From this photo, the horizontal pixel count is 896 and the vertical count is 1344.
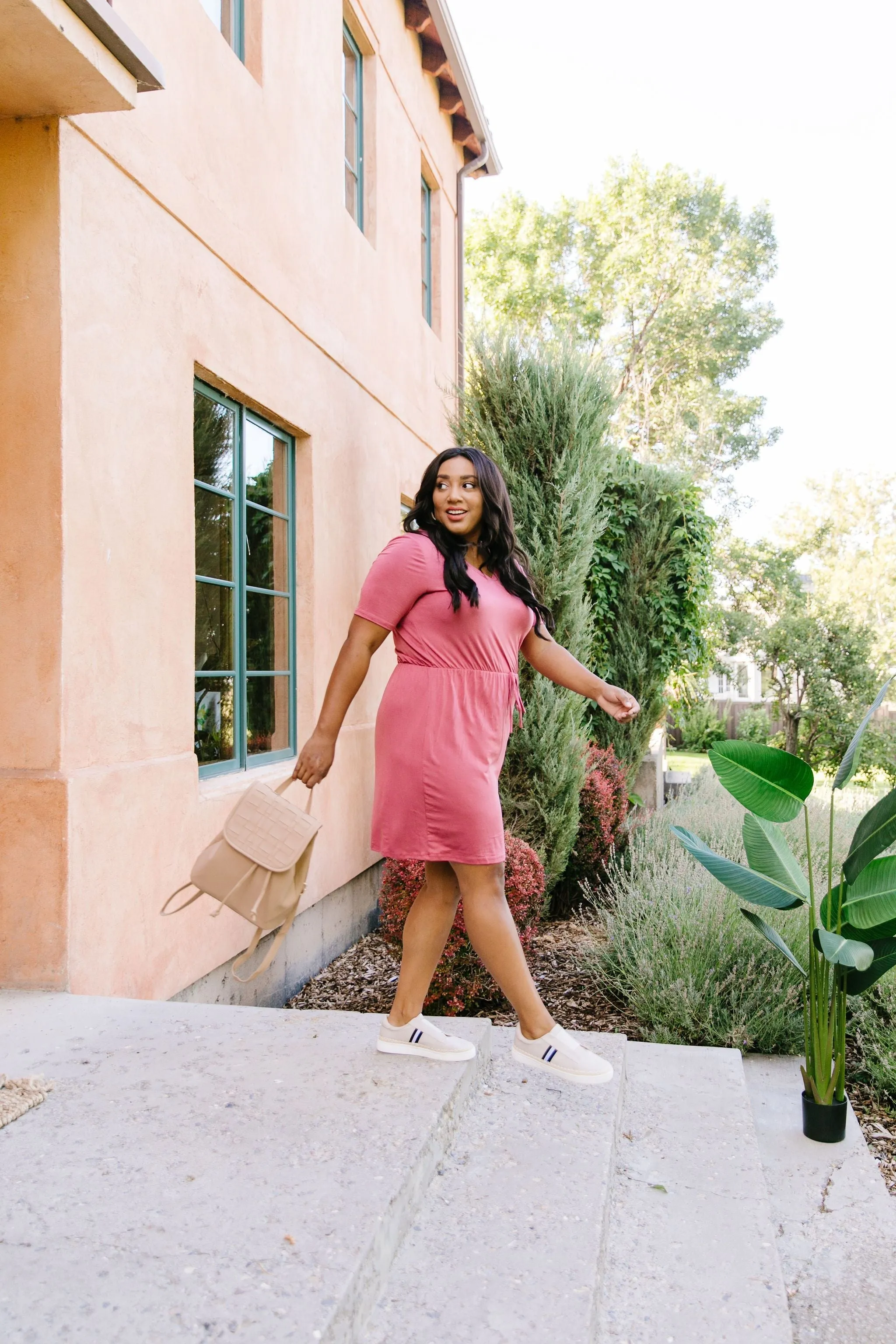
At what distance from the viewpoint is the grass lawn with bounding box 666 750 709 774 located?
19.6 m

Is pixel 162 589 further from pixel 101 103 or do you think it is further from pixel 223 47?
pixel 223 47

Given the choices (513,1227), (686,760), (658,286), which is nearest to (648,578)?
(513,1227)

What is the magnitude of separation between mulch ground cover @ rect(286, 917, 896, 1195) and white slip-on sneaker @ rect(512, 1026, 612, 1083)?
142 centimetres

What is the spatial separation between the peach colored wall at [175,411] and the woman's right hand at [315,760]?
96 centimetres

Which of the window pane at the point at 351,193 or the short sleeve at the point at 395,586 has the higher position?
the window pane at the point at 351,193

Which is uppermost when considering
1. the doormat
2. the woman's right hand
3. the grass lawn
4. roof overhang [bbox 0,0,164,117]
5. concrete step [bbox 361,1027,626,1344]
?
roof overhang [bbox 0,0,164,117]

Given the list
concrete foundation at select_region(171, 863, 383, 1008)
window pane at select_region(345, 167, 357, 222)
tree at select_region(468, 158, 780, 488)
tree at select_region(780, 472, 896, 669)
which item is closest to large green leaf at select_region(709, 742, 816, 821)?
concrete foundation at select_region(171, 863, 383, 1008)

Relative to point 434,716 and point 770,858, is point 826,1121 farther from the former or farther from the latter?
point 434,716

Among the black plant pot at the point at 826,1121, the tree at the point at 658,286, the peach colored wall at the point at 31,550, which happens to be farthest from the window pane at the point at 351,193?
the tree at the point at 658,286

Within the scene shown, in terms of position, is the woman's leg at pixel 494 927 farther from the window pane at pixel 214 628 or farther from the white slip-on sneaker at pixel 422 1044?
the window pane at pixel 214 628

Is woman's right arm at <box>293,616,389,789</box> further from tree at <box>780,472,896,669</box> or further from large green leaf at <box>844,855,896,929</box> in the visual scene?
tree at <box>780,472,896,669</box>

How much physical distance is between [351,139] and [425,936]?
632cm

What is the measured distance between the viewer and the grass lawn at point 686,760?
64.3 ft

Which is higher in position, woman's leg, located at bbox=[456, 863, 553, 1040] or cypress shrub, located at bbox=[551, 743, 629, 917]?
woman's leg, located at bbox=[456, 863, 553, 1040]
